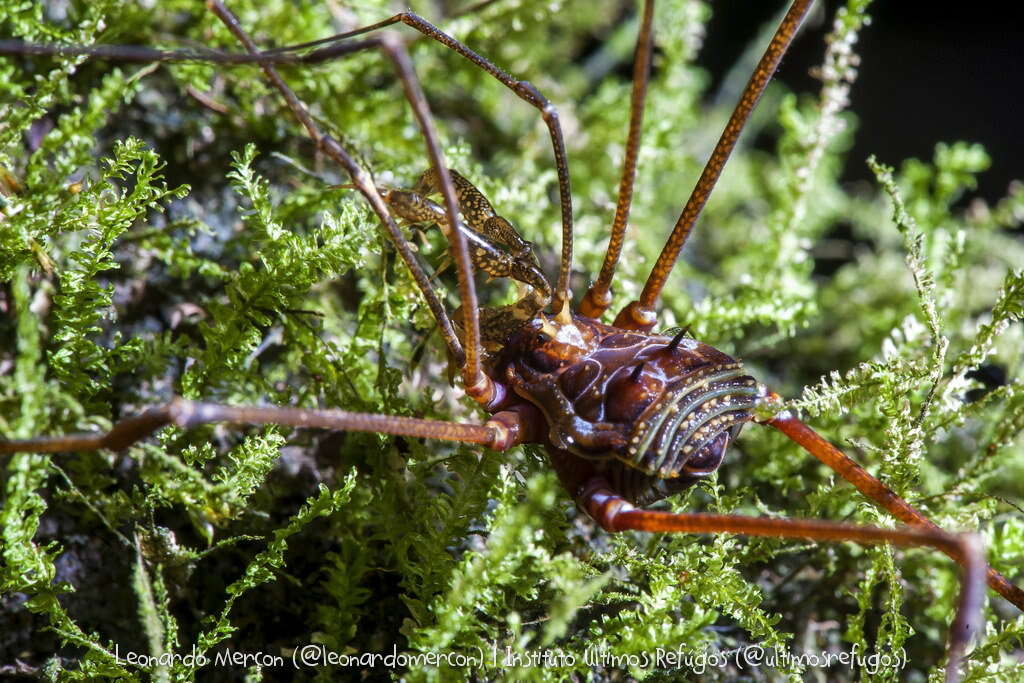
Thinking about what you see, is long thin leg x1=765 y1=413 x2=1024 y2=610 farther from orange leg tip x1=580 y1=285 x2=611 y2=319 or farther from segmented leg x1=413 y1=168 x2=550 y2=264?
segmented leg x1=413 y1=168 x2=550 y2=264

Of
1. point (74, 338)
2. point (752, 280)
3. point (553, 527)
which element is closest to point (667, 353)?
point (553, 527)

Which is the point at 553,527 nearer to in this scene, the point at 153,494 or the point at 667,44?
the point at 153,494

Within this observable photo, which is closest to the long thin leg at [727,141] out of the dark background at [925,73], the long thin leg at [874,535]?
the long thin leg at [874,535]

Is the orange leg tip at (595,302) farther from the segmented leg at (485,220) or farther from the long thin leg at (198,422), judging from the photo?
the long thin leg at (198,422)

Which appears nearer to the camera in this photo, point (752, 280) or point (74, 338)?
point (74, 338)

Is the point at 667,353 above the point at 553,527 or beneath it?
above

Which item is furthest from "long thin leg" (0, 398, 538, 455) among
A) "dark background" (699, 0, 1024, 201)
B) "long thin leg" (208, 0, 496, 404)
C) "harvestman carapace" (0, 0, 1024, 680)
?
"dark background" (699, 0, 1024, 201)

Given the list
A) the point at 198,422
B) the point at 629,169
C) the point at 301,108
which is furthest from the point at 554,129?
the point at 198,422
